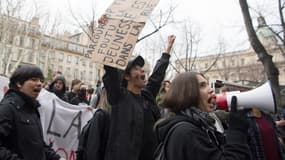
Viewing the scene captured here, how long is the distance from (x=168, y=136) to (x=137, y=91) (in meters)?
1.27

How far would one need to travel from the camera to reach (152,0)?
3064 mm

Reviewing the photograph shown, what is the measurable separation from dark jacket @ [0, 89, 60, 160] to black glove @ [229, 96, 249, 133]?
1.59 metres

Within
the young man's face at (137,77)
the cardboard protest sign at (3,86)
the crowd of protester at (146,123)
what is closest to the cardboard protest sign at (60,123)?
the cardboard protest sign at (3,86)

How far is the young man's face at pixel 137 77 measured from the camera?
10.5ft

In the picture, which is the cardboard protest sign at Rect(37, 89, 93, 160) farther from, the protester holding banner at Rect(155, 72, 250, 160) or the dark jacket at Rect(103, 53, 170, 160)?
the protester holding banner at Rect(155, 72, 250, 160)

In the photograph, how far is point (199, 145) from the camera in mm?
1859

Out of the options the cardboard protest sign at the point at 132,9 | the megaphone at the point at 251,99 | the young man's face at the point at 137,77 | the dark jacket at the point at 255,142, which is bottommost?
the dark jacket at the point at 255,142

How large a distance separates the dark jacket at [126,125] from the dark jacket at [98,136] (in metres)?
0.14

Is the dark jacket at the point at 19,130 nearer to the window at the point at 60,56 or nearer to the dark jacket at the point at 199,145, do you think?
the dark jacket at the point at 199,145

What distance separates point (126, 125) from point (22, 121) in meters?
0.88

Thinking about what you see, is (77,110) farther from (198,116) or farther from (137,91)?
(198,116)

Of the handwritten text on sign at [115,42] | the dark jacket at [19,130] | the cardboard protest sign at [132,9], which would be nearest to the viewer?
the dark jacket at [19,130]

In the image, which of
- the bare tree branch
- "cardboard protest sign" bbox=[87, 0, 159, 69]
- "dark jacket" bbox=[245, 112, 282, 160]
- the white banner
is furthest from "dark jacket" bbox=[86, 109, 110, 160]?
the bare tree branch

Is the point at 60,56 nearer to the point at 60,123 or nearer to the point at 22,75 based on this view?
the point at 60,123
